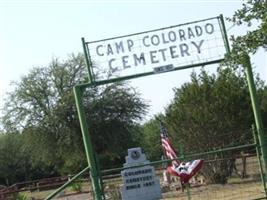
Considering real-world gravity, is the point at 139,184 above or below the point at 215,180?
above

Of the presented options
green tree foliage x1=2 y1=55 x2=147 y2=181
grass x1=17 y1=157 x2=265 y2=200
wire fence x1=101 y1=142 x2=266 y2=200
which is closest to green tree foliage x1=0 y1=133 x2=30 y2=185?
green tree foliage x1=2 y1=55 x2=147 y2=181

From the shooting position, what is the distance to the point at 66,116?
48250mm

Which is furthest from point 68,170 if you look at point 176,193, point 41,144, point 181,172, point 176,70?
point 176,70

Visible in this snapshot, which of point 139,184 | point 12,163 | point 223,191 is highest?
point 12,163

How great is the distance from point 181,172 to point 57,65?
3495 centimetres

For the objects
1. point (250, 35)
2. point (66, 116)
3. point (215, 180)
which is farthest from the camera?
point (66, 116)

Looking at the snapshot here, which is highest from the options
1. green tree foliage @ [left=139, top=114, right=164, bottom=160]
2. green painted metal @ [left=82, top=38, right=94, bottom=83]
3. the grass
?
green painted metal @ [left=82, top=38, right=94, bottom=83]

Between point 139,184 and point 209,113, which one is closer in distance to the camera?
point 139,184

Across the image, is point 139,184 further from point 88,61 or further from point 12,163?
point 12,163

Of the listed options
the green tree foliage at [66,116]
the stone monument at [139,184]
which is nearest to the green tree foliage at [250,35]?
the stone monument at [139,184]

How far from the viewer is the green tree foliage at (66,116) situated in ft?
155

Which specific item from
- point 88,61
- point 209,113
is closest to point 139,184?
point 88,61

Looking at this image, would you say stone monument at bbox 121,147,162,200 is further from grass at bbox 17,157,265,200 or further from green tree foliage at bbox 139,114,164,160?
green tree foliage at bbox 139,114,164,160

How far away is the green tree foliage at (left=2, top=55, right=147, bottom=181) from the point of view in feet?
155
